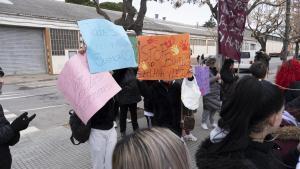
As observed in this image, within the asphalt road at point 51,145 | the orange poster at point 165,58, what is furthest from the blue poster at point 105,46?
the asphalt road at point 51,145

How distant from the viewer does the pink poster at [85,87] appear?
2744mm

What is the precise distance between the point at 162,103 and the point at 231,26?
143cm

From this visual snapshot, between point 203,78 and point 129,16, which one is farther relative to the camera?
point 129,16

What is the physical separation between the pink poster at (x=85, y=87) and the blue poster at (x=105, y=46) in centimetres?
11

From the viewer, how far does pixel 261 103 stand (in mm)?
1532

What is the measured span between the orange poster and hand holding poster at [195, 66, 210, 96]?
1811 millimetres

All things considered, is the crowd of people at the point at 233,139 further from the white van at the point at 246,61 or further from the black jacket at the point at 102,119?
the white van at the point at 246,61

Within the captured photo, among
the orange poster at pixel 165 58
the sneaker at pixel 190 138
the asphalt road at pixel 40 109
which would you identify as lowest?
the asphalt road at pixel 40 109

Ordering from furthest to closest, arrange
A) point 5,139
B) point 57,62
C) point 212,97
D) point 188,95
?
point 57,62, point 212,97, point 188,95, point 5,139

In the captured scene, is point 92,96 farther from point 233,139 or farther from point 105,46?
point 233,139

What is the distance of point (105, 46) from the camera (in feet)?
9.59

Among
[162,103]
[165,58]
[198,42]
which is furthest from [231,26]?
[198,42]

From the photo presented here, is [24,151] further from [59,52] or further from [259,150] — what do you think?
[59,52]

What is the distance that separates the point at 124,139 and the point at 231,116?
585 millimetres
